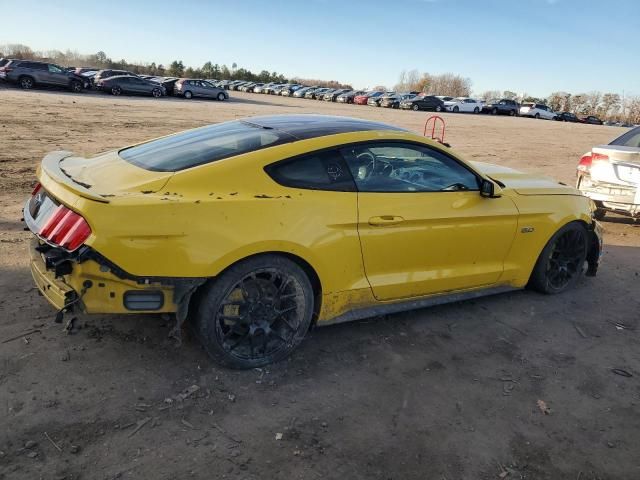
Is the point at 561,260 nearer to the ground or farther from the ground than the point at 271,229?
nearer to the ground

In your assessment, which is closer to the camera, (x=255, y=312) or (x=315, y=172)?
(x=255, y=312)

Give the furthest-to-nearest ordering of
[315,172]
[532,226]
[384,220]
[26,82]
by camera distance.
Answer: [26,82] < [532,226] < [384,220] < [315,172]

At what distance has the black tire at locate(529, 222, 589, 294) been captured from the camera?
483 centimetres

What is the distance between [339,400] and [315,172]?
146cm

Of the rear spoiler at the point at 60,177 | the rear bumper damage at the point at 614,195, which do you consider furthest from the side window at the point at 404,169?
the rear bumper damage at the point at 614,195

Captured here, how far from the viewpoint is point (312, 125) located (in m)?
3.93

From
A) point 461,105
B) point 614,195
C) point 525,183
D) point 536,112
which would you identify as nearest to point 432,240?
point 525,183

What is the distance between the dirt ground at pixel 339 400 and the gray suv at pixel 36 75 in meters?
30.1

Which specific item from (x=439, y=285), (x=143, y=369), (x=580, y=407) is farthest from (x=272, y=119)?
(x=580, y=407)

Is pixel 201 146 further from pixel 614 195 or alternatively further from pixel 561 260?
pixel 614 195

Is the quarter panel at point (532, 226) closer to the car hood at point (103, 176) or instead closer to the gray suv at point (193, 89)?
the car hood at point (103, 176)

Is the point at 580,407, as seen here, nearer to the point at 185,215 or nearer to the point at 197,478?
the point at 197,478

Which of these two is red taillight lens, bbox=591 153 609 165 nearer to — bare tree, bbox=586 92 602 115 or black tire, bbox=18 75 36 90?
black tire, bbox=18 75 36 90

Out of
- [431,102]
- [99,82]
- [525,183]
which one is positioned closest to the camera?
[525,183]
